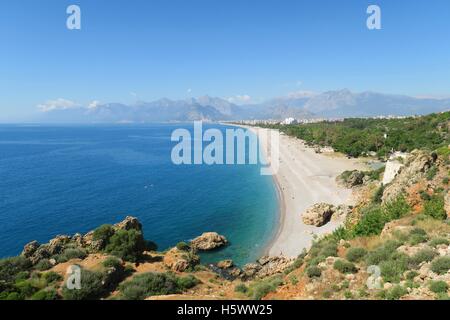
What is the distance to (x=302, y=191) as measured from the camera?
180 feet

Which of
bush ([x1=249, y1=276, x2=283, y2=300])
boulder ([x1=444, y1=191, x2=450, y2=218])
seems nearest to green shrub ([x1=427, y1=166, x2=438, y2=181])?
boulder ([x1=444, y1=191, x2=450, y2=218])

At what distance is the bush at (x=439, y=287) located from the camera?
10664 millimetres

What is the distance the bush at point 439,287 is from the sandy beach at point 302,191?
2196 cm

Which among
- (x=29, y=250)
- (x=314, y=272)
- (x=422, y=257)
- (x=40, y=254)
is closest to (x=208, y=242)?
(x=40, y=254)

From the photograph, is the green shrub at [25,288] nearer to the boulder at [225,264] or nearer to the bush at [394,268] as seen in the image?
the boulder at [225,264]

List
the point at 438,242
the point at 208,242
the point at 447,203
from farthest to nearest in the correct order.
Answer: the point at 208,242 < the point at 447,203 < the point at 438,242

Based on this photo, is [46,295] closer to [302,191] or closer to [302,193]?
[302,193]

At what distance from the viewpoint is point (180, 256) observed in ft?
91.6

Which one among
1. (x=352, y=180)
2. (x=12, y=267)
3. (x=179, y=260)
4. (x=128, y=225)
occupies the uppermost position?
(x=352, y=180)

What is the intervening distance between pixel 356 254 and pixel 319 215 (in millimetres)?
23863

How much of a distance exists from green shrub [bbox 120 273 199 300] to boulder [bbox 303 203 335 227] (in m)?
21.7

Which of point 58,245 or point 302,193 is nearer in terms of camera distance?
point 58,245

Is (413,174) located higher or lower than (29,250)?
higher
